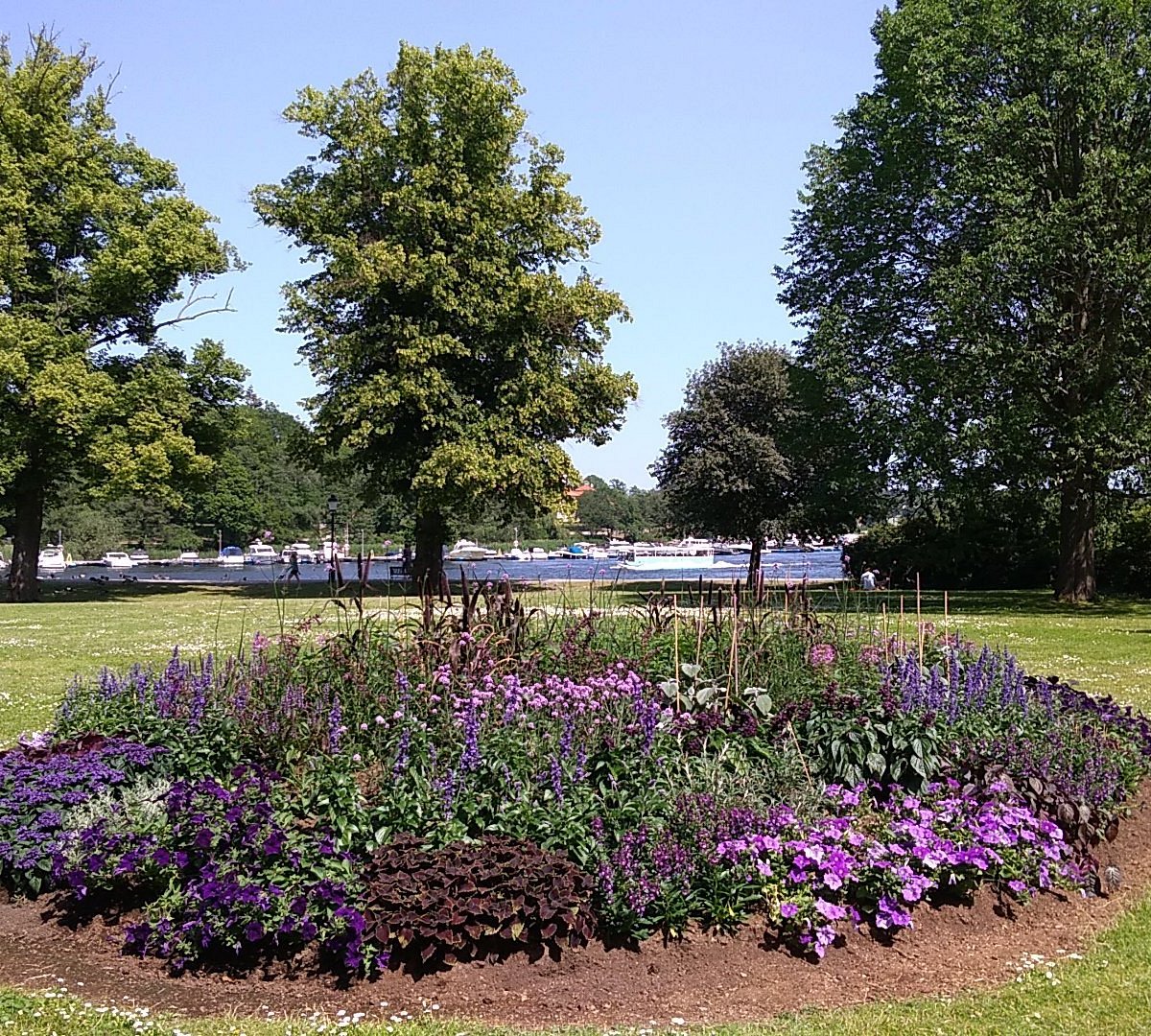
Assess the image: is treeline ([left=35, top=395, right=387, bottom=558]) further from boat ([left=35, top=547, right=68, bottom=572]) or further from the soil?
the soil

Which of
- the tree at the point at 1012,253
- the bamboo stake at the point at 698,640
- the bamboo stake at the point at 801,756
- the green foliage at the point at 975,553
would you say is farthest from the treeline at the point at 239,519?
the bamboo stake at the point at 801,756

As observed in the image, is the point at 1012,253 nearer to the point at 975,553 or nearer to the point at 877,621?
the point at 975,553

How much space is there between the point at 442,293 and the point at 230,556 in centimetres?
5345

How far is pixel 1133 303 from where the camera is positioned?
70.8ft

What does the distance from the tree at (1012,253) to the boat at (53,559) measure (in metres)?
53.7

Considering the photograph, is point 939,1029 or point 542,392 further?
point 542,392

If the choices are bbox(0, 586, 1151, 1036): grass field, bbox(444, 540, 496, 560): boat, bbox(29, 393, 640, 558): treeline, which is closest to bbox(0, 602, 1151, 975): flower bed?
bbox(0, 586, 1151, 1036): grass field

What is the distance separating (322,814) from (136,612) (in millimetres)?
18559

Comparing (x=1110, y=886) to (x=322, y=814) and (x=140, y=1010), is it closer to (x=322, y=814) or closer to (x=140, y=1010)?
(x=322, y=814)

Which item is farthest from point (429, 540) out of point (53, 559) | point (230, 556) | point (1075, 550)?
point (53, 559)

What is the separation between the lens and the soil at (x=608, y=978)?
4.17 meters

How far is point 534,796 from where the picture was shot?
5266 millimetres

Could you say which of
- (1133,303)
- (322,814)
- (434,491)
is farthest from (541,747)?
(434,491)

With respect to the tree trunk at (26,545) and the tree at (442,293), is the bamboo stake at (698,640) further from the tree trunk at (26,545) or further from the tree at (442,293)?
the tree trunk at (26,545)
